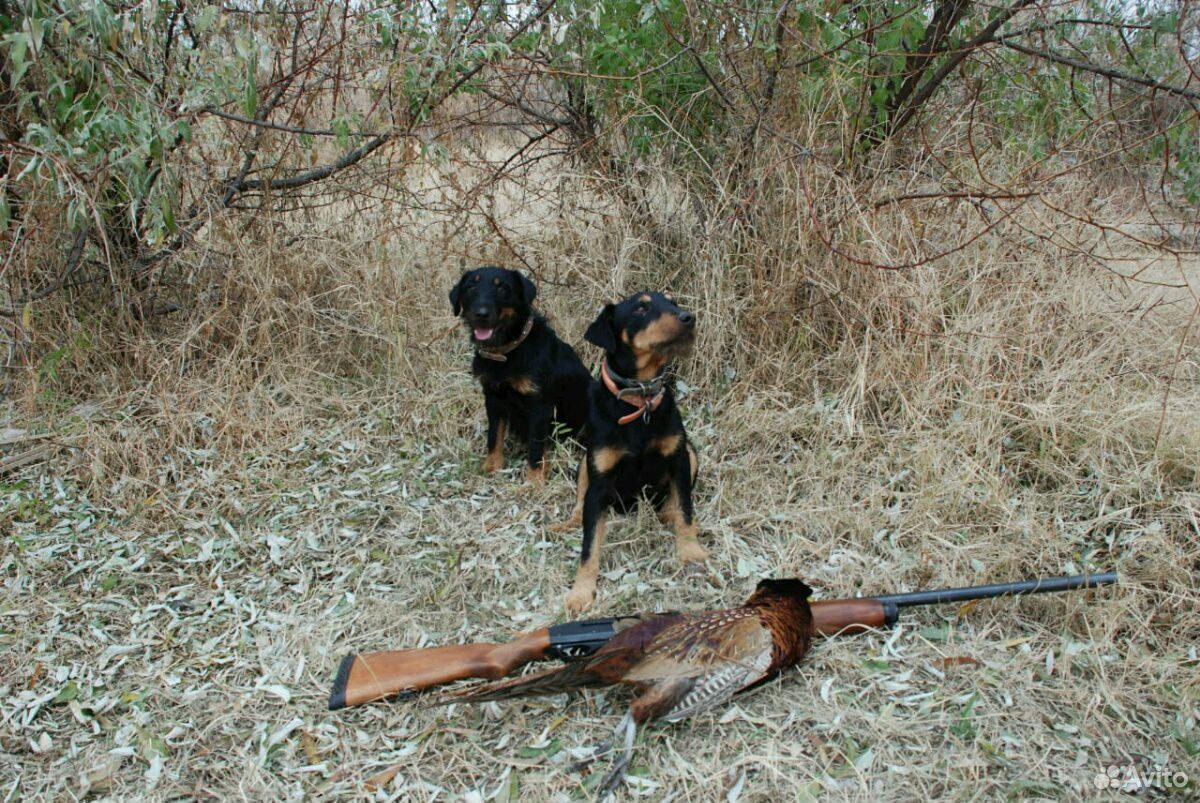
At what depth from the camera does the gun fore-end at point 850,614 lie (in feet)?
9.14

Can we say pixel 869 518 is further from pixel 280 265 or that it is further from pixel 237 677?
pixel 280 265

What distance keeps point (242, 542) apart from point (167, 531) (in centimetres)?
38

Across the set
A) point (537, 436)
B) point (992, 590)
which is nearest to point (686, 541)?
point (537, 436)

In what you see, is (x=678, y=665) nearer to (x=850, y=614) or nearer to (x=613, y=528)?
(x=850, y=614)

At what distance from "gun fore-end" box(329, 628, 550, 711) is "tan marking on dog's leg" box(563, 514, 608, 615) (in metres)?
0.57

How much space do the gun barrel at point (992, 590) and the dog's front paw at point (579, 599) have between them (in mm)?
1118

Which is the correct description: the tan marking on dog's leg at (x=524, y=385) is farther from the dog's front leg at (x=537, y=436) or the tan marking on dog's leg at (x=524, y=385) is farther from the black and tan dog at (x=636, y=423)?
the black and tan dog at (x=636, y=423)

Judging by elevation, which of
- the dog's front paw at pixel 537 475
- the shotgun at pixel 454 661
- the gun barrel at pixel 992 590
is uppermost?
the dog's front paw at pixel 537 475

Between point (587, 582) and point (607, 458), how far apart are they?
525mm

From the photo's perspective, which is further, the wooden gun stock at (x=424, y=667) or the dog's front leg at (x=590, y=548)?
the dog's front leg at (x=590, y=548)

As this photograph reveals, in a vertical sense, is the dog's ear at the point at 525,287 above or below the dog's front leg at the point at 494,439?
above

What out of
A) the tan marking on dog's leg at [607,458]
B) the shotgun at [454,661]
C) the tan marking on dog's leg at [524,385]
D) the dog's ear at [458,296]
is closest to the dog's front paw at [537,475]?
the tan marking on dog's leg at [524,385]

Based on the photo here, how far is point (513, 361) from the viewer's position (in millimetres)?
4168

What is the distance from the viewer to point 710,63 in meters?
4.62
